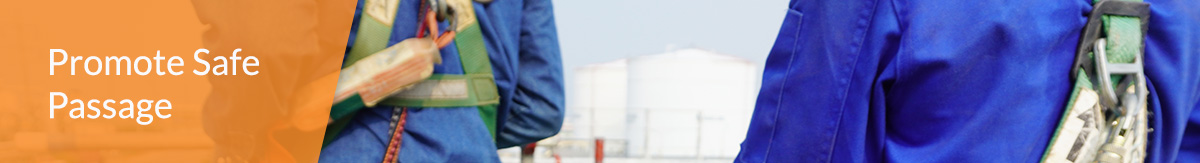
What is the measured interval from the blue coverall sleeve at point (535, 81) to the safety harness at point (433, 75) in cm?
22

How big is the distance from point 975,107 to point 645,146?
919 centimetres

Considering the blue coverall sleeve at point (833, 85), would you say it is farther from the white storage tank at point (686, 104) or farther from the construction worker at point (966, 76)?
the white storage tank at point (686, 104)

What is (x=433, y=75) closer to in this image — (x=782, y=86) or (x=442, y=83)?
(x=442, y=83)

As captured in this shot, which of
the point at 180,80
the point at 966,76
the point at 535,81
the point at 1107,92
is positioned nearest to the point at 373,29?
the point at 535,81

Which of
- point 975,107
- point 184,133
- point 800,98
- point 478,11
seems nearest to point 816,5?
point 800,98

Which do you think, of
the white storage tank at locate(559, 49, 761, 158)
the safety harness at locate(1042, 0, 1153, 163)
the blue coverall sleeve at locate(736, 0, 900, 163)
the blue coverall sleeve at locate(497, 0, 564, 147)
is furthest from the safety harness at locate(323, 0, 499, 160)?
the white storage tank at locate(559, 49, 761, 158)

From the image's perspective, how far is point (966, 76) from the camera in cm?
143

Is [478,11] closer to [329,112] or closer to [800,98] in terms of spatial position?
[329,112]

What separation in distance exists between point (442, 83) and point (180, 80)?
155 centimetres

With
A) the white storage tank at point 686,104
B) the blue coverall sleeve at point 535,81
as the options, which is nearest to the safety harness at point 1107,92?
the blue coverall sleeve at point 535,81

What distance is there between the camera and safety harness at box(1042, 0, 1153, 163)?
144cm

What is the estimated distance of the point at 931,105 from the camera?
4.76 feet

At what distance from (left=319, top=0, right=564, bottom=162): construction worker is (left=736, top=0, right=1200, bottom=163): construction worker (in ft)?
2.69

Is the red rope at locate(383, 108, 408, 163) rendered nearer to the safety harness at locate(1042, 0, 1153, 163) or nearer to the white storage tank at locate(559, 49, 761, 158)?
the safety harness at locate(1042, 0, 1153, 163)
